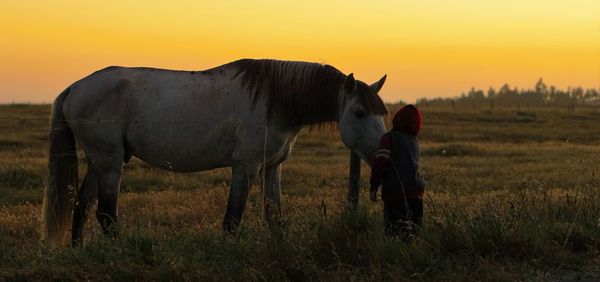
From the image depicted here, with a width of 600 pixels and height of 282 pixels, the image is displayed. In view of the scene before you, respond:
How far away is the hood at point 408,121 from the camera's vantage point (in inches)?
226

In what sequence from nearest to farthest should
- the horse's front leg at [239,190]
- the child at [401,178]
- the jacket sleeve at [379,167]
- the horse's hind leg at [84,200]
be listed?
the jacket sleeve at [379,167] < the child at [401,178] < the horse's front leg at [239,190] < the horse's hind leg at [84,200]

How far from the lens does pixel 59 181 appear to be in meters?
6.57

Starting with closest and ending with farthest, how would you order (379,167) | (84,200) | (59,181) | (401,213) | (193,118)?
(379,167), (401,213), (193,118), (59,181), (84,200)

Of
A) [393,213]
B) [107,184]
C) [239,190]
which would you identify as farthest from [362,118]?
[107,184]

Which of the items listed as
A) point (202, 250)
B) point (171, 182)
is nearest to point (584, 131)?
point (171, 182)

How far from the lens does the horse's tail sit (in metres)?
6.41

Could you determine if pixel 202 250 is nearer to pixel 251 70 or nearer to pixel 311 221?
pixel 311 221

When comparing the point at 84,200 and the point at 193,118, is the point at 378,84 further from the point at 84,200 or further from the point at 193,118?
the point at 84,200

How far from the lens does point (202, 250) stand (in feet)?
15.8

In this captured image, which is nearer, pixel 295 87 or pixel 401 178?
pixel 401 178

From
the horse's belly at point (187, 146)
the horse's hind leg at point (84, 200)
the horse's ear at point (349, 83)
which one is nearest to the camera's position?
the horse's ear at point (349, 83)

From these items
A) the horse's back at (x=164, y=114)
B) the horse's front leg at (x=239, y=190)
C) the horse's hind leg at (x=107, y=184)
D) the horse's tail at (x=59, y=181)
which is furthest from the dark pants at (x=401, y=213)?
the horse's tail at (x=59, y=181)

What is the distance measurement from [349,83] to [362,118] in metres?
0.34

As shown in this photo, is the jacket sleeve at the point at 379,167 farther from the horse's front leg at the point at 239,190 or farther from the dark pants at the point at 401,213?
the horse's front leg at the point at 239,190
